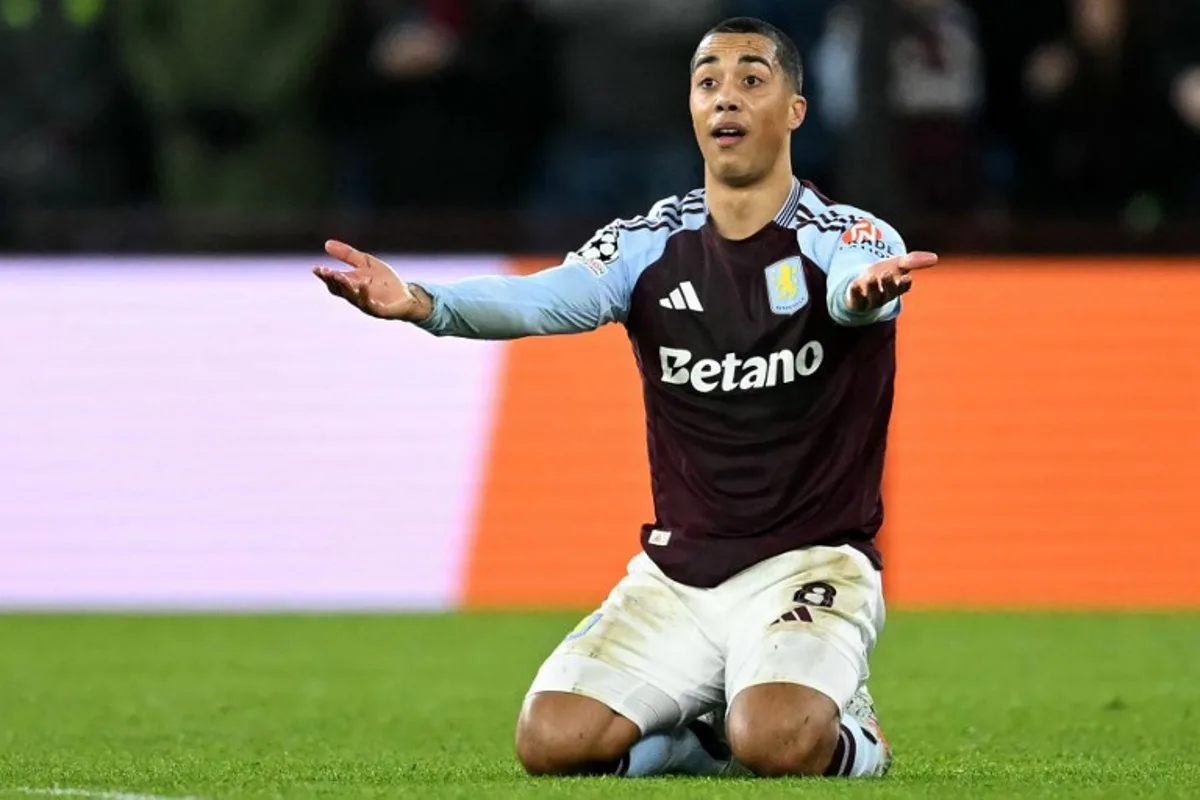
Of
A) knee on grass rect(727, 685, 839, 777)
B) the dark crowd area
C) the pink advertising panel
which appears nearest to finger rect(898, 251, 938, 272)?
knee on grass rect(727, 685, 839, 777)

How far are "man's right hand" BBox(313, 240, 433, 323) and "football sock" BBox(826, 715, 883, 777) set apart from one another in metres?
1.51

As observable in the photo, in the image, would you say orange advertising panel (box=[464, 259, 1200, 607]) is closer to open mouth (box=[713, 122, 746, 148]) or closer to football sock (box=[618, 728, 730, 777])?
football sock (box=[618, 728, 730, 777])

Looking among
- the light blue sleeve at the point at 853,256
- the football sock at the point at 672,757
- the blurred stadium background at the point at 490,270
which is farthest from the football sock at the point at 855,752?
the blurred stadium background at the point at 490,270

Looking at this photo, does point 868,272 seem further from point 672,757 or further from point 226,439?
point 226,439

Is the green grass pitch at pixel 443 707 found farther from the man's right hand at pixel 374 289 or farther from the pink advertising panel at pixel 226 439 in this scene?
the man's right hand at pixel 374 289

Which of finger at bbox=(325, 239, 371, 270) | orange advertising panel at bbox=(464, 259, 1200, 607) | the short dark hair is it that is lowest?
orange advertising panel at bbox=(464, 259, 1200, 607)

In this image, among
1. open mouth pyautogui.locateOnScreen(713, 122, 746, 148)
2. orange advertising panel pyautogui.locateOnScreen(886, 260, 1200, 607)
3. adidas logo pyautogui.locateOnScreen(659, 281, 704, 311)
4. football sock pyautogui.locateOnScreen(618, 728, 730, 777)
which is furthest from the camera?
orange advertising panel pyautogui.locateOnScreen(886, 260, 1200, 607)

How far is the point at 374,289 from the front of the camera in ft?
21.4

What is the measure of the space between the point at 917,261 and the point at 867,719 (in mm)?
1315

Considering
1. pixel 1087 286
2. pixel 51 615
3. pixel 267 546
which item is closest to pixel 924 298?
pixel 1087 286

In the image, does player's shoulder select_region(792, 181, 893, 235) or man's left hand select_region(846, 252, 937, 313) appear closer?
man's left hand select_region(846, 252, 937, 313)

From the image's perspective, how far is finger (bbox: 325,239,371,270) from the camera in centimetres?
635

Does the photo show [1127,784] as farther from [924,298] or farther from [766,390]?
[924,298]

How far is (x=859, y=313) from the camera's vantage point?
266 inches
